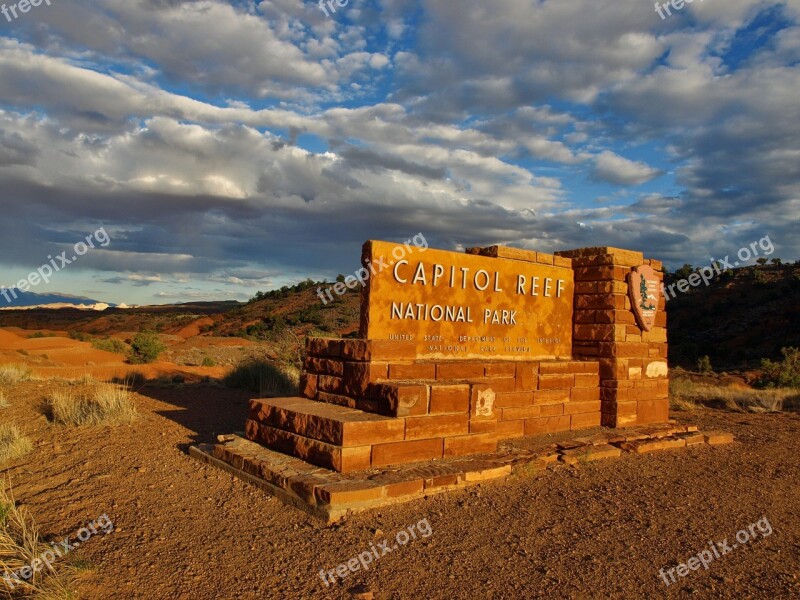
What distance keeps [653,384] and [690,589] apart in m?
6.08

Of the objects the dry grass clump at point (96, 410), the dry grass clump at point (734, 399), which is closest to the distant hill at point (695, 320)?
the dry grass clump at point (734, 399)

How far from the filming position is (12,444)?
21.6 feet

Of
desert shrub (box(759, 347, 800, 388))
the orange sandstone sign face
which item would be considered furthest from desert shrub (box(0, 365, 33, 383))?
desert shrub (box(759, 347, 800, 388))

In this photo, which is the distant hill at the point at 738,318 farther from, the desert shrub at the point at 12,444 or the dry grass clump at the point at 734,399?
the desert shrub at the point at 12,444

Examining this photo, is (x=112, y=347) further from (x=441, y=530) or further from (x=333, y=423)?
(x=441, y=530)

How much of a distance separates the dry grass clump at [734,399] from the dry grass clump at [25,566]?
1203 cm

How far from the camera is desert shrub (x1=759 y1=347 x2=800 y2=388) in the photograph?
58.2 feet

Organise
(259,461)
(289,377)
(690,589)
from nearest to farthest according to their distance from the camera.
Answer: (690,589) → (259,461) → (289,377)

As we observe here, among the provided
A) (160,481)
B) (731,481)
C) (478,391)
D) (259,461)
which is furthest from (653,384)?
(160,481)

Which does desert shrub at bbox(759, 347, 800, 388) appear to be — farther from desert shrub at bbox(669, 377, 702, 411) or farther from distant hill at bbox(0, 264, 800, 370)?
distant hill at bbox(0, 264, 800, 370)

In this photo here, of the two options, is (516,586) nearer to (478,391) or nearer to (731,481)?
(478,391)

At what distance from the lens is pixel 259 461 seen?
566 centimetres

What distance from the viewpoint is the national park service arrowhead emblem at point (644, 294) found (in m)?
9.02

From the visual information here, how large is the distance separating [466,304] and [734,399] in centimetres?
971
